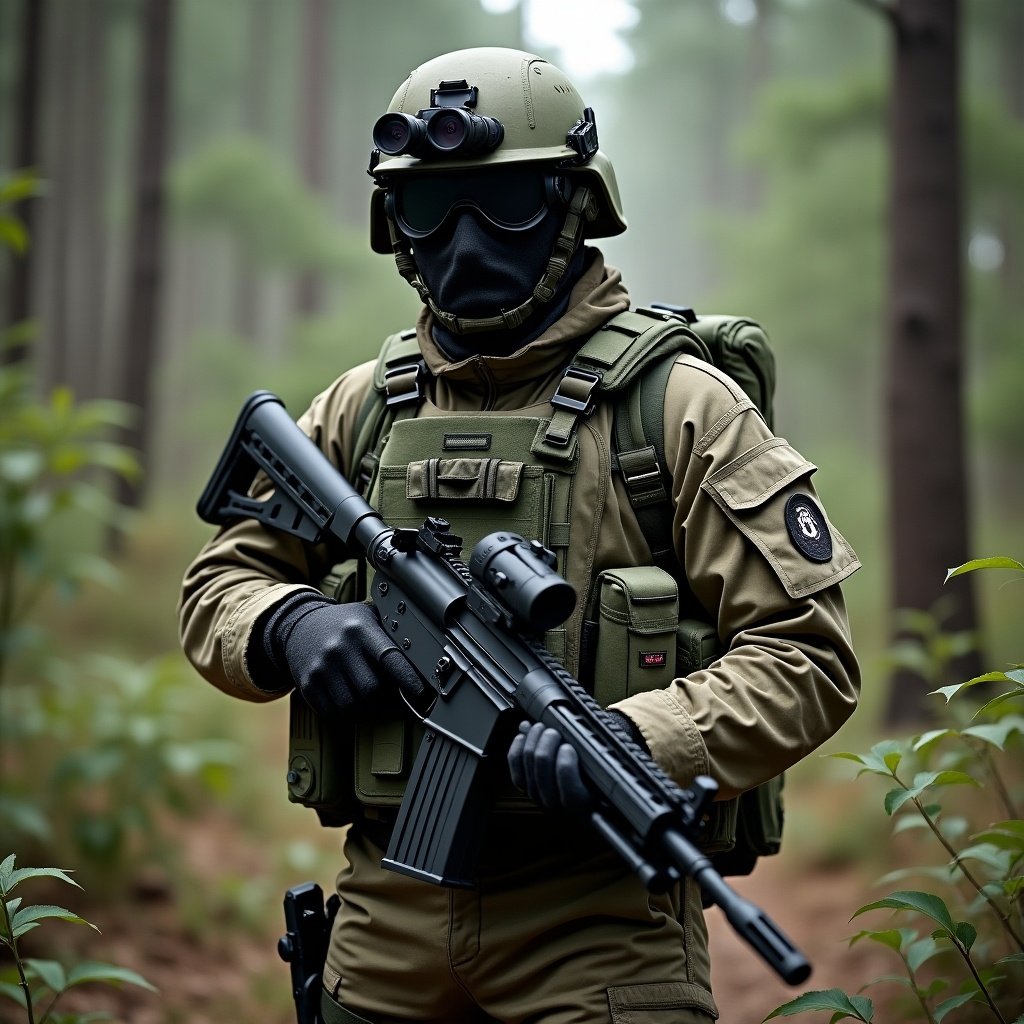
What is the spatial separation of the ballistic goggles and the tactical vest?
0.99 ft

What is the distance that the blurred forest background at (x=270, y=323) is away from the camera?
5.23 meters

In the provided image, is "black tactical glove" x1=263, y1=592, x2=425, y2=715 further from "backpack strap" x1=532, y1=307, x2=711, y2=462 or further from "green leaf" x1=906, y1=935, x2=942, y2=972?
"green leaf" x1=906, y1=935, x2=942, y2=972

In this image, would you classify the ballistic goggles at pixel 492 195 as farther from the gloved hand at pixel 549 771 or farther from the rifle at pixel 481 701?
the gloved hand at pixel 549 771

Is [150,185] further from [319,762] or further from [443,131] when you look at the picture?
[319,762]

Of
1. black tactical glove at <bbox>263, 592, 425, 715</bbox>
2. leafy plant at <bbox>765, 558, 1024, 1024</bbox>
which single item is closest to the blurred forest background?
leafy plant at <bbox>765, 558, 1024, 1024</bbox>

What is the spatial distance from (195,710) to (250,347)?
23.7ft

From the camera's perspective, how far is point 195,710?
26.2ft

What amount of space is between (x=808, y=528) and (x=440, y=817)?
36.5 inches

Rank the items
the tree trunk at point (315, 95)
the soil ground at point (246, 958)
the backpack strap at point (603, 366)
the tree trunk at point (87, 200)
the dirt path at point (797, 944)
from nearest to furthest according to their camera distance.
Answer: the backpack strap at point (603, 366)
the soil ground at point (246, 958)
the dirt path at point (797, 944)
the tree trunk at point (315, 95)
the tree trunk at point (87, 200)

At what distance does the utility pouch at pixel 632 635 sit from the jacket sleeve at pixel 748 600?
0.24 feet

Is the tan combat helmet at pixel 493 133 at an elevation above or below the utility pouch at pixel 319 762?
above

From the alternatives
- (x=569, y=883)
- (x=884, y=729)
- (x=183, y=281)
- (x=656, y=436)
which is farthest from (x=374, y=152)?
(x=183, y=281)

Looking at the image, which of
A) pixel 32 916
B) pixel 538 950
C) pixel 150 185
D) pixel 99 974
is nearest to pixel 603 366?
pixel 538 950

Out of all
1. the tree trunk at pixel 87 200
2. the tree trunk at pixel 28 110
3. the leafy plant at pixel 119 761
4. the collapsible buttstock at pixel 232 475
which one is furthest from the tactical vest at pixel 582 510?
the tree trunk at pixel 87 200
